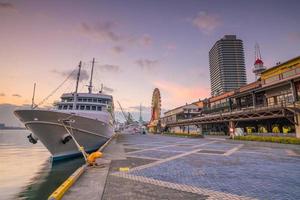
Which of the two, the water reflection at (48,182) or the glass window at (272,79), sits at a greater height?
the glass window at (272,79)

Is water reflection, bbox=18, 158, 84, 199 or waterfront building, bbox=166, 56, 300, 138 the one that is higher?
waterfront building, bbox=166, 56, 300, 138

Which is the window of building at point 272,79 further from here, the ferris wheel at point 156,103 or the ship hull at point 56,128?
the ferris wheel at point 156,103

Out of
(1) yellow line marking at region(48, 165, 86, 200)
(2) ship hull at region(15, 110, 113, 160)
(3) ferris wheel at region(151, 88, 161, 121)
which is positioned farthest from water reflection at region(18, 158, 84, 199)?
(3) ferris wheel at region(151, 88, 161, 121)

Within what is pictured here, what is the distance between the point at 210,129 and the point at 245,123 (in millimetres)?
15293

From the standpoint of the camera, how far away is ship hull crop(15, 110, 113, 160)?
1420 cm

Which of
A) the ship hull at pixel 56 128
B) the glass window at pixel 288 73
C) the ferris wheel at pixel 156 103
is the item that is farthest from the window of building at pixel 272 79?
the ferris wheel at pixel 156 103

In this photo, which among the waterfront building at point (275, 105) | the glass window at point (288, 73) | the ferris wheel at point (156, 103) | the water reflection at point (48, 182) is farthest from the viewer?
the ferris wheel at point (156, 103)

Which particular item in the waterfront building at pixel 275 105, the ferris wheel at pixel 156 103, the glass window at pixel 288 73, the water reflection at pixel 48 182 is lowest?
the water reflection at pixel 48 182

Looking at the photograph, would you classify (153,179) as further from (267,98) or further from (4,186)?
(267,98)

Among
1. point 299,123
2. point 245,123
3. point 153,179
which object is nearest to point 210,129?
point 245,123

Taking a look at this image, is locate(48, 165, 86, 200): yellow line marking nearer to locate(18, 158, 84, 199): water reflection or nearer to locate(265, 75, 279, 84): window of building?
locate(18, 158, 84, 199): water reflection

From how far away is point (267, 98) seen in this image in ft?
102

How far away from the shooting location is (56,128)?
14727 millimetres

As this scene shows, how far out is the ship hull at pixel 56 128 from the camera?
46.6 feet
